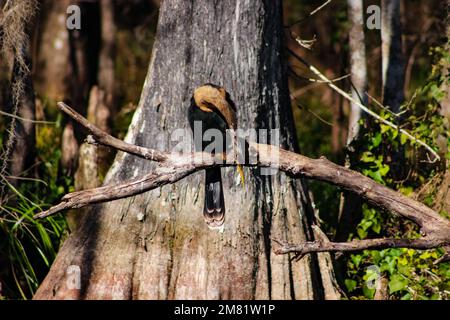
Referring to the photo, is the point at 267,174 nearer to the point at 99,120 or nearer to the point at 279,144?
the point at 279,144

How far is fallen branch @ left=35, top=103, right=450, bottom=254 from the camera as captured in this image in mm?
4438

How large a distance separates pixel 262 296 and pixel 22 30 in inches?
105

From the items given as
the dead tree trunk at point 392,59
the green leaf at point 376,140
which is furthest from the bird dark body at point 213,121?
the dead tree trunk at point 392,59

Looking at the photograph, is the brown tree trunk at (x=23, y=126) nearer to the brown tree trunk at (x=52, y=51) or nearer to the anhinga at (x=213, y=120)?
the anhinga at (x=213, y=120)

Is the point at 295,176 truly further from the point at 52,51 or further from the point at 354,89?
the point at 52,51

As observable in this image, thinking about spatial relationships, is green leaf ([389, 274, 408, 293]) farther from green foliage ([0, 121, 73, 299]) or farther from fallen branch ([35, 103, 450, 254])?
green foliage ([0, 121, 73, 299])

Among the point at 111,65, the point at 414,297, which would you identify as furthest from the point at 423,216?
the point at 111,65

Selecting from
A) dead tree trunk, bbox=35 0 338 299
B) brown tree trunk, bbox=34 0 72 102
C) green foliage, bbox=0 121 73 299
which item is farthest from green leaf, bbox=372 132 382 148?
brown tree trunk, bbox=34 0 72 102

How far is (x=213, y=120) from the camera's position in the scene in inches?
202

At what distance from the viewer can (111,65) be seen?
9984 mm

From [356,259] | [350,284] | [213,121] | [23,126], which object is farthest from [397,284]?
[23,126]

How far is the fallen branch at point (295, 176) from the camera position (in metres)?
4.44

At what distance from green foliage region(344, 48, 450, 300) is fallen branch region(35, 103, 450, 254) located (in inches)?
30.7

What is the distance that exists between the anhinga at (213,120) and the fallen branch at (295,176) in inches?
16.7
